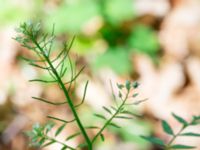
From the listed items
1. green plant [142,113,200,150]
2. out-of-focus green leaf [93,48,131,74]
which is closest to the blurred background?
out-of-focus green leaf [93,48,131,74]

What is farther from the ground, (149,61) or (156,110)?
(149,61)

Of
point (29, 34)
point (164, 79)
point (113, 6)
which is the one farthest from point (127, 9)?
point (29, 34)

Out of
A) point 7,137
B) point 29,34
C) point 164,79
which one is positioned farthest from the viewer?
point 164,79

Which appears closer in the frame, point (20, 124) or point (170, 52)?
point (20, 124)

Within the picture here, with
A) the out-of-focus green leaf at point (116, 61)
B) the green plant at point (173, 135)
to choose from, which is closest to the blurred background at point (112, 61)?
→ the out-of-focus green leaf at point (116, 61)

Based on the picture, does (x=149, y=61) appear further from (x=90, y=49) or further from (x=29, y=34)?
(x=29, y=34)

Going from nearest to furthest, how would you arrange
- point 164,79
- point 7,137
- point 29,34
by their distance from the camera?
point 29,34 < point 7,137 < point 164,79

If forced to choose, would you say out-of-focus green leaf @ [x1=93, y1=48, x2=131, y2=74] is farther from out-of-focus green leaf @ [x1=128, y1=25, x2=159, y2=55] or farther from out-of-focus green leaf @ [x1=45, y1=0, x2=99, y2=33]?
out-of-focus green leaf @ [x1=45, y1=0, x2=99, y2=33]

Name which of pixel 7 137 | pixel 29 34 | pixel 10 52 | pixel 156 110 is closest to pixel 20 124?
pixel 7 137

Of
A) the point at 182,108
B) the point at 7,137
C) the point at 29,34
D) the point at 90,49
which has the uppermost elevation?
the point at 29,34
